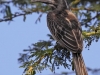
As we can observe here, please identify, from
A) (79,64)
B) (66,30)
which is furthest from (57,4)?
(79,64)

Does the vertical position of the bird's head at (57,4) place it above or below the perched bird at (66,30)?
above

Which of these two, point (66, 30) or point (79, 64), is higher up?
point (66, 30)

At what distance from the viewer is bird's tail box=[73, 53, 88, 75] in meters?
4.57

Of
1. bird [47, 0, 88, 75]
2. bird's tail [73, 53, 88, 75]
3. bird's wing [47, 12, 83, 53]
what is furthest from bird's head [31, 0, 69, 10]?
bird's tail [73, 53, 88, 75]

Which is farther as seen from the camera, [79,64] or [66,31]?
[66,31]

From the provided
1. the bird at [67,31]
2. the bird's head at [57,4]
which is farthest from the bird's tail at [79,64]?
the bird's head at [57,4]

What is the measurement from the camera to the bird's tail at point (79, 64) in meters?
4.57

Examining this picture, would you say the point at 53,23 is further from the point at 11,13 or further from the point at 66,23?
the point at 11,13

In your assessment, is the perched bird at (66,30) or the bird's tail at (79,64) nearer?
the bird's tail at (79,64)

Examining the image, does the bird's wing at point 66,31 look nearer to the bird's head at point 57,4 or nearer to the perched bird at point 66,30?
the perched bird at point 66,30

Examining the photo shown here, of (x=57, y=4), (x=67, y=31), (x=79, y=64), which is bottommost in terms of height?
(x=79, y=64)

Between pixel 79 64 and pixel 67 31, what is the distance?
1.77ft

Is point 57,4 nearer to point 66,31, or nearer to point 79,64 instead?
point 66,31

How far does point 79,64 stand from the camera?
15.2 ft
